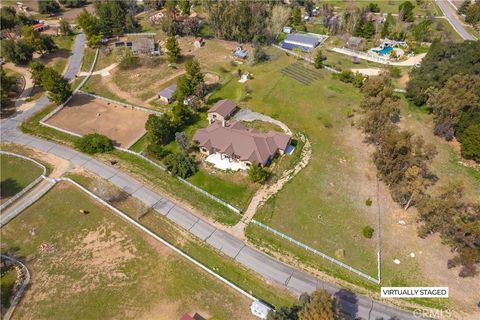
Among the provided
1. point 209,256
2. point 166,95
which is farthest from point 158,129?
point 209,256

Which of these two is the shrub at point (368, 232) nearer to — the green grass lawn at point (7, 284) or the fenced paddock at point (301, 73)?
the fenced paddock at point (301, 73)

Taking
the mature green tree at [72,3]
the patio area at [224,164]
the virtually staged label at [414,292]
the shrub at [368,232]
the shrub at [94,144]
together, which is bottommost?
the virtually staged label at [414,292]

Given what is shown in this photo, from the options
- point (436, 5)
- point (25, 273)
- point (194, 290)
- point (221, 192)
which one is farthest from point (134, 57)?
point (436, 5)

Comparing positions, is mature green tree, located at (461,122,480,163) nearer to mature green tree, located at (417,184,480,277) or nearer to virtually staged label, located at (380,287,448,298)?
mature green tree, located at (417,184,480,277)

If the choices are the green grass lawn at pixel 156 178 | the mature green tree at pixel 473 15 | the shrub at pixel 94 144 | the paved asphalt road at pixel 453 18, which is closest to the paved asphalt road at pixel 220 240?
the shrub at pixel 94 144

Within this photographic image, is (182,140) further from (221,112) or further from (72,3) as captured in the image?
(72,3)

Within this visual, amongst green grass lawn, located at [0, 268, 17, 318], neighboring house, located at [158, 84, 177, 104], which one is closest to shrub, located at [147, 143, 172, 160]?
neighboring house, located at [158, 84, 177, 104]
